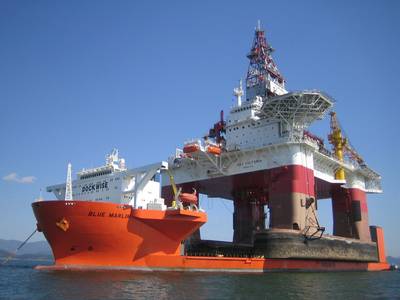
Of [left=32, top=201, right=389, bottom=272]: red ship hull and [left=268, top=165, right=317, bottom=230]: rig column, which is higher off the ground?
[left=268, top=165, right=317, bottom=230]: rig column

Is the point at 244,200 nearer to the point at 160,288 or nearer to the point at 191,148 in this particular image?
the point at 191,148

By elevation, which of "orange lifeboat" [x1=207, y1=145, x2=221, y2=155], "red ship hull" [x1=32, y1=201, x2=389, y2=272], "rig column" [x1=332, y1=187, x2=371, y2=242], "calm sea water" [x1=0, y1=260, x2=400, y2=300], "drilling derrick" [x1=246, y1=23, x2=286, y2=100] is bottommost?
"calm sea water" [x1=0, y1=260, x2=400, y2=300]

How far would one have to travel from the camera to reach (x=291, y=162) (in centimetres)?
2828

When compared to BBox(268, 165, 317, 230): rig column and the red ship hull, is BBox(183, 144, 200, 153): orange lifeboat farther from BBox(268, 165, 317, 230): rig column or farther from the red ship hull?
the red ship hull

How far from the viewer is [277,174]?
28.8 meters

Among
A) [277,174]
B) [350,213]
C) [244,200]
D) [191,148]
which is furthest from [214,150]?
[350,213]

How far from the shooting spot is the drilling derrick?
3631 centimetres

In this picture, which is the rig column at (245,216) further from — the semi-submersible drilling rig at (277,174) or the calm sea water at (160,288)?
the calm sea water at (160,288)

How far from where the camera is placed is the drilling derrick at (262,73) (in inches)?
1430

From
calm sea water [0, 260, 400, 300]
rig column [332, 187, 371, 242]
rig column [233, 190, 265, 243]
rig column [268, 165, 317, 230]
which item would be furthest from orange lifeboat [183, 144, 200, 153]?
rig column [332, 187, 371, 242]

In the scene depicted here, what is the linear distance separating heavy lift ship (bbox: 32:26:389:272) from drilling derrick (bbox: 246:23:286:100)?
0.11m

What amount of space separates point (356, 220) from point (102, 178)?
23900mm

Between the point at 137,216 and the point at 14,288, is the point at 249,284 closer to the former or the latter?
the point at 137,216

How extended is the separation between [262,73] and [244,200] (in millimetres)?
11896
